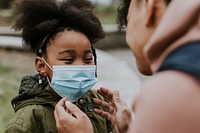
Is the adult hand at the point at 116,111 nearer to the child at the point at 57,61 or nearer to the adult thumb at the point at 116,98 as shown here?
the adult thumb at the point at 116,98

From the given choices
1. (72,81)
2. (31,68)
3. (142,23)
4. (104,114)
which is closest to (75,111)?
(104,114)

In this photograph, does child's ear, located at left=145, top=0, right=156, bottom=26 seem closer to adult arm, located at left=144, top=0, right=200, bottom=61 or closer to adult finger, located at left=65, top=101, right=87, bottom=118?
adult arm, located at left=144, top=0, right=200, bottom=61

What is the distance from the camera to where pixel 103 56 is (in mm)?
12117

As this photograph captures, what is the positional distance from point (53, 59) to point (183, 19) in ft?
6.32

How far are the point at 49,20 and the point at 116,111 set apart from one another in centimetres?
87

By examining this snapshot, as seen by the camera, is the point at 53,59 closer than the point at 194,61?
No

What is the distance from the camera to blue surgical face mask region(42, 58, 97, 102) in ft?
10.7

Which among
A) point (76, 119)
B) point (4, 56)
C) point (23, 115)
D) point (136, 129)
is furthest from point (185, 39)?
point (4, 56)

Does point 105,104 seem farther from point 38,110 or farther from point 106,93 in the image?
point 38,110

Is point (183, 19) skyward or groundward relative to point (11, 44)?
skyward

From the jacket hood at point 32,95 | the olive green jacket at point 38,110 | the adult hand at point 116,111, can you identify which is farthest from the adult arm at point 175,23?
the jacket hood at point 32,95

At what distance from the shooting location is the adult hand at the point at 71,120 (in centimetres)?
256

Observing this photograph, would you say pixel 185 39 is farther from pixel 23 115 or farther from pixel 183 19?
pixel 23 115

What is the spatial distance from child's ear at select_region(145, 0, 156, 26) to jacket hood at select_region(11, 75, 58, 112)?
1.61 meters
